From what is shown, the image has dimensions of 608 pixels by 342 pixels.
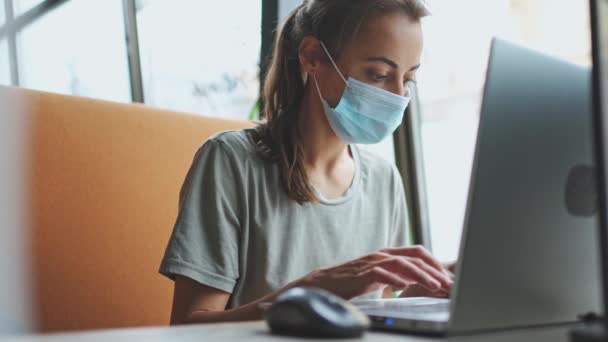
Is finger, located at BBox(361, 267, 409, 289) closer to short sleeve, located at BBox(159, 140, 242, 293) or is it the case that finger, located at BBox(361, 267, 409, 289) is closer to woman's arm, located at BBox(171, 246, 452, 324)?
woman's arm, located at BBox(171, 246, 452, 324)

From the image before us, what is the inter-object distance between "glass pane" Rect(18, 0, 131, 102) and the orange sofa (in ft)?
7.38

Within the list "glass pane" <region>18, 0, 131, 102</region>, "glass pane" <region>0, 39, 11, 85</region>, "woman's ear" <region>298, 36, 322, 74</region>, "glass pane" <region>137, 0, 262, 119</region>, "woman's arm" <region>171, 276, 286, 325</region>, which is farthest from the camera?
"glass pane" <region>0, 39, 11, 85</region>

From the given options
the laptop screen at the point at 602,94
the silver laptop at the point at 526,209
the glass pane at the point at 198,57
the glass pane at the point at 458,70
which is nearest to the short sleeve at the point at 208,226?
the silver laptop at the point at 526,209

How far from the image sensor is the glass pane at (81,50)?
3.71 metres

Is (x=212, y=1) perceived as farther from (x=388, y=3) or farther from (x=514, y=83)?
(x=514, y=83)

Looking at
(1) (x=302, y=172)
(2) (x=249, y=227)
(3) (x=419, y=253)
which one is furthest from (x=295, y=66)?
(3) (x=419, y=253)

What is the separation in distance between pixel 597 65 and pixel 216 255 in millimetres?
748

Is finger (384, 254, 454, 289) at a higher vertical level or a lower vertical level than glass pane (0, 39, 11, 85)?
lower

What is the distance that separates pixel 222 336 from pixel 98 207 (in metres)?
0.87

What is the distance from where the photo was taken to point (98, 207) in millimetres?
1357

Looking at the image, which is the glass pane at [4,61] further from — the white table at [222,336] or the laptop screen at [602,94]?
the laptop screen at [602,94]

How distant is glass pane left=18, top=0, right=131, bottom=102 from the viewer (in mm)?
3711

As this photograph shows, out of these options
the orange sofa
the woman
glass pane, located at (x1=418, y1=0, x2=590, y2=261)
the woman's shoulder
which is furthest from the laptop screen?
glass pane, located at (x1=418, y1=0, x2=590, y2=261)

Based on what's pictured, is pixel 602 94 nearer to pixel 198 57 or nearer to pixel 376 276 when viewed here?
pixel 376 276
